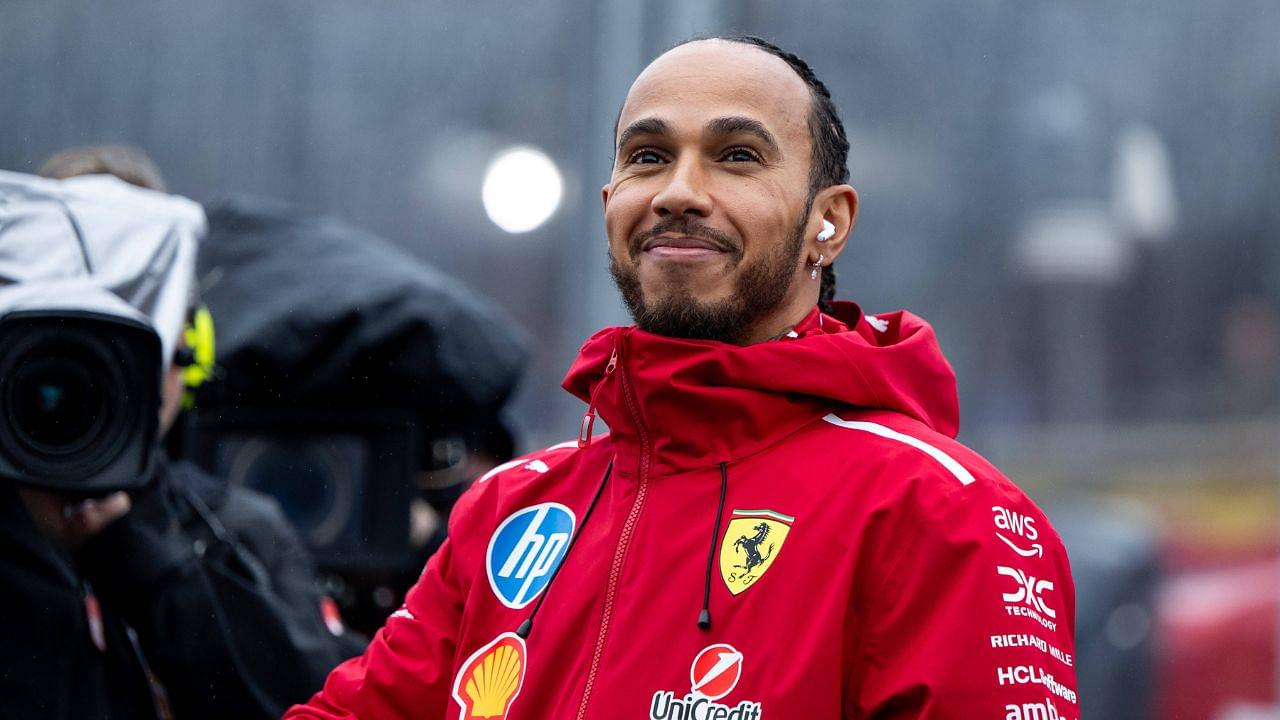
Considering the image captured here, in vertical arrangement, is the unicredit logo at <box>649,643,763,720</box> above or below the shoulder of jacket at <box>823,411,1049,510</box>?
below

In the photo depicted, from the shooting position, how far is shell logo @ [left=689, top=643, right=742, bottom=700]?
1183mm

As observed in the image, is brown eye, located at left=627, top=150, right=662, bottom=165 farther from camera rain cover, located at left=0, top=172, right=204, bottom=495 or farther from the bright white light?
the bright white light

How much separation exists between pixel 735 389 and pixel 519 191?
7.49 ft

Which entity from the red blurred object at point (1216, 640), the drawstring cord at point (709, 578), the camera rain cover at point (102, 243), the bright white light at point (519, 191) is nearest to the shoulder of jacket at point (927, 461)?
the drawstring cord at point (709, 578)

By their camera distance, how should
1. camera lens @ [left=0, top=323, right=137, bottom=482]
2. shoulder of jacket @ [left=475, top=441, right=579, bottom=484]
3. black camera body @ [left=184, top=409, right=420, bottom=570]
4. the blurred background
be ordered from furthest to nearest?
the blurred background → black camera body @ [left=184, top=409, right=420, bottom=570] → camera lens @ [left=0, top=323, right=137, bottom=482] → shoulder of jacket @ [left=475, top=441, right=579, bottom=484]

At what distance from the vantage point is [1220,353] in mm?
3754

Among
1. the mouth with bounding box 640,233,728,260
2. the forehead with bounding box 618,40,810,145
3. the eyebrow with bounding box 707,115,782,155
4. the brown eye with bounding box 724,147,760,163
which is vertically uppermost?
the forehead with bounding box 618,40,810,145

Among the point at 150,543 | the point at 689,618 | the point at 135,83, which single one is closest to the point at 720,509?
the point at 689,618

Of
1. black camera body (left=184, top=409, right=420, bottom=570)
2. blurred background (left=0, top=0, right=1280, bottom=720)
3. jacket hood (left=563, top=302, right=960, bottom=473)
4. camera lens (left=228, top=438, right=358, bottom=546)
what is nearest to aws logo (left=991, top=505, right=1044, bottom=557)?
jacket hood (left=563, top=302, right=960, bottom=473)

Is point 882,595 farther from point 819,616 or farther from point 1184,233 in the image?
point 1184,233

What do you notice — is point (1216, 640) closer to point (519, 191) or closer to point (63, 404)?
point (519, 191)

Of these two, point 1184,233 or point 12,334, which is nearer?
point 12,334

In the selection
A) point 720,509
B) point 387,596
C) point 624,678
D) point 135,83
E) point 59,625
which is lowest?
point 387,596

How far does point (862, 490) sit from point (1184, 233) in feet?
9.42
